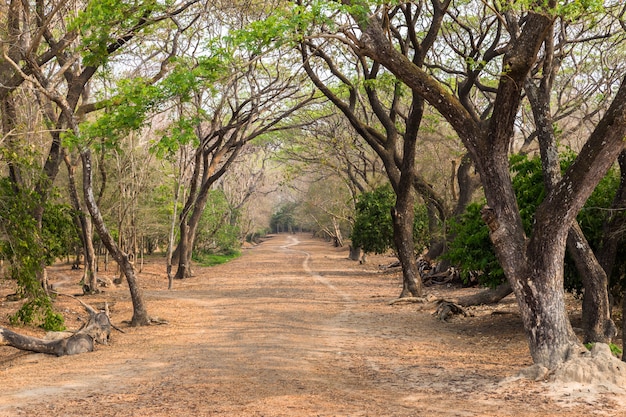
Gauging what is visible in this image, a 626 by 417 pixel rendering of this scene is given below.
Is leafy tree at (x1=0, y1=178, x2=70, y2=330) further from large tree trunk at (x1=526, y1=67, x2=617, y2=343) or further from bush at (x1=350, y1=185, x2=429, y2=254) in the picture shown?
bush at (x1=350, y1=185, x2=429, y2=254)

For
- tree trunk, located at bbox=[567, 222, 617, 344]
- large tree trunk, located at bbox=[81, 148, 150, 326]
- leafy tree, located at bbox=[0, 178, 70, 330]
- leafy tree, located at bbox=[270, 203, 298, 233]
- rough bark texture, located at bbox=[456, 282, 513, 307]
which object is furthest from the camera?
leafy tree, located at bbox=[270, 203, 298, 233]

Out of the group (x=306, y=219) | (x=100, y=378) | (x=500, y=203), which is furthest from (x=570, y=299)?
(x=306, y=219)

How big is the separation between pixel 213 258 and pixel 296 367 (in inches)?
1287

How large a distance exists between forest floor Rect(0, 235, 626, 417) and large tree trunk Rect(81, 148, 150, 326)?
16.6 inches

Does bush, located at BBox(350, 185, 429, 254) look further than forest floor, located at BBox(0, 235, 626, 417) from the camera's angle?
Yes

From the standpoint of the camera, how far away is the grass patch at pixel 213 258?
127 feet

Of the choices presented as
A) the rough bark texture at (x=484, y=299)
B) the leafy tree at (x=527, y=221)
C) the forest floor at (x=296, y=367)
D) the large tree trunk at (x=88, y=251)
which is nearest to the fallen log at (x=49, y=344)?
the forest floor at (x=296, y=367)

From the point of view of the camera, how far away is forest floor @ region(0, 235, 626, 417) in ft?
23.8

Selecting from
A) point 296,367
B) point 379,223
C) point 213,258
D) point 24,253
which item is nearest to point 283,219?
point 213,258

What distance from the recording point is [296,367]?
938 cm

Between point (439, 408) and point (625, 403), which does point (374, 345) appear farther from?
point (625, 403)

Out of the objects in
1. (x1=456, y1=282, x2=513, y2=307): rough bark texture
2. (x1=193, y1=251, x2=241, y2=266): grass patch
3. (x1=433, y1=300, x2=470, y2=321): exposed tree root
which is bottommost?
(x1=433, y1=300, x2=470, y2=321): exposed tree root

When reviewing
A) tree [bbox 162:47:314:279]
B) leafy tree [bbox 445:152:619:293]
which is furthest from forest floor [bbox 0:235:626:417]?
tree [bbox 162:47:314:279]

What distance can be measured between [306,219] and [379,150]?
5268 centimetres
